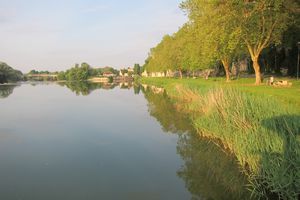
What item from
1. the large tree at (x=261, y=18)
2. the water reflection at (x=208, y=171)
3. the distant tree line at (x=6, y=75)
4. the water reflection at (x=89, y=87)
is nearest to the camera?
the water reflection at (x=208, y=171)

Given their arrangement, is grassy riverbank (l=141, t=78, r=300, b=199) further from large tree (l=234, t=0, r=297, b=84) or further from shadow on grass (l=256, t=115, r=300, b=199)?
large tree (l=234, t=0, r=297, b=84)

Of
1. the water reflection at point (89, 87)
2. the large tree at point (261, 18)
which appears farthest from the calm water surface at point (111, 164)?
the water reflection at point (89, 87)

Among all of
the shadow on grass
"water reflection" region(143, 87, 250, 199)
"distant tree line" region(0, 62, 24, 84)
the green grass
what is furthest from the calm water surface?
"distant tree line" region(0, 62, 24, 84)

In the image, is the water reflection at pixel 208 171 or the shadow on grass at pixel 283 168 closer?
the shadow on grass at pixel 283 168

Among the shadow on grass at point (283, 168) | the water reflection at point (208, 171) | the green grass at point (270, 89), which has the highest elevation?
the green grass at point (270, 89)

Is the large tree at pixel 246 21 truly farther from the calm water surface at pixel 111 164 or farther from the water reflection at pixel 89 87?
the water reflection at pixel 89 87

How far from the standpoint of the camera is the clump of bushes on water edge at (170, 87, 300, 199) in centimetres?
877

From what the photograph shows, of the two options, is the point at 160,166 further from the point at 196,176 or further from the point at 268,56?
the point at 268,56

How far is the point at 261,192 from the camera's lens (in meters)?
9.76

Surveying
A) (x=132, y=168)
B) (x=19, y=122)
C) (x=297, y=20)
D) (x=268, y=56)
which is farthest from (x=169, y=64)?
(x=132, y=168)

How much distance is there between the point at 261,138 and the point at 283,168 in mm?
2207

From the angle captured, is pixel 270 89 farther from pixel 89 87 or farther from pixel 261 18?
pixel 89 87

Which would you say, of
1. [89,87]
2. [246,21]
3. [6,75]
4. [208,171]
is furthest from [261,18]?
[6,75]

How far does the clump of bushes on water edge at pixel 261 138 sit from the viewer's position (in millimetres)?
8766
